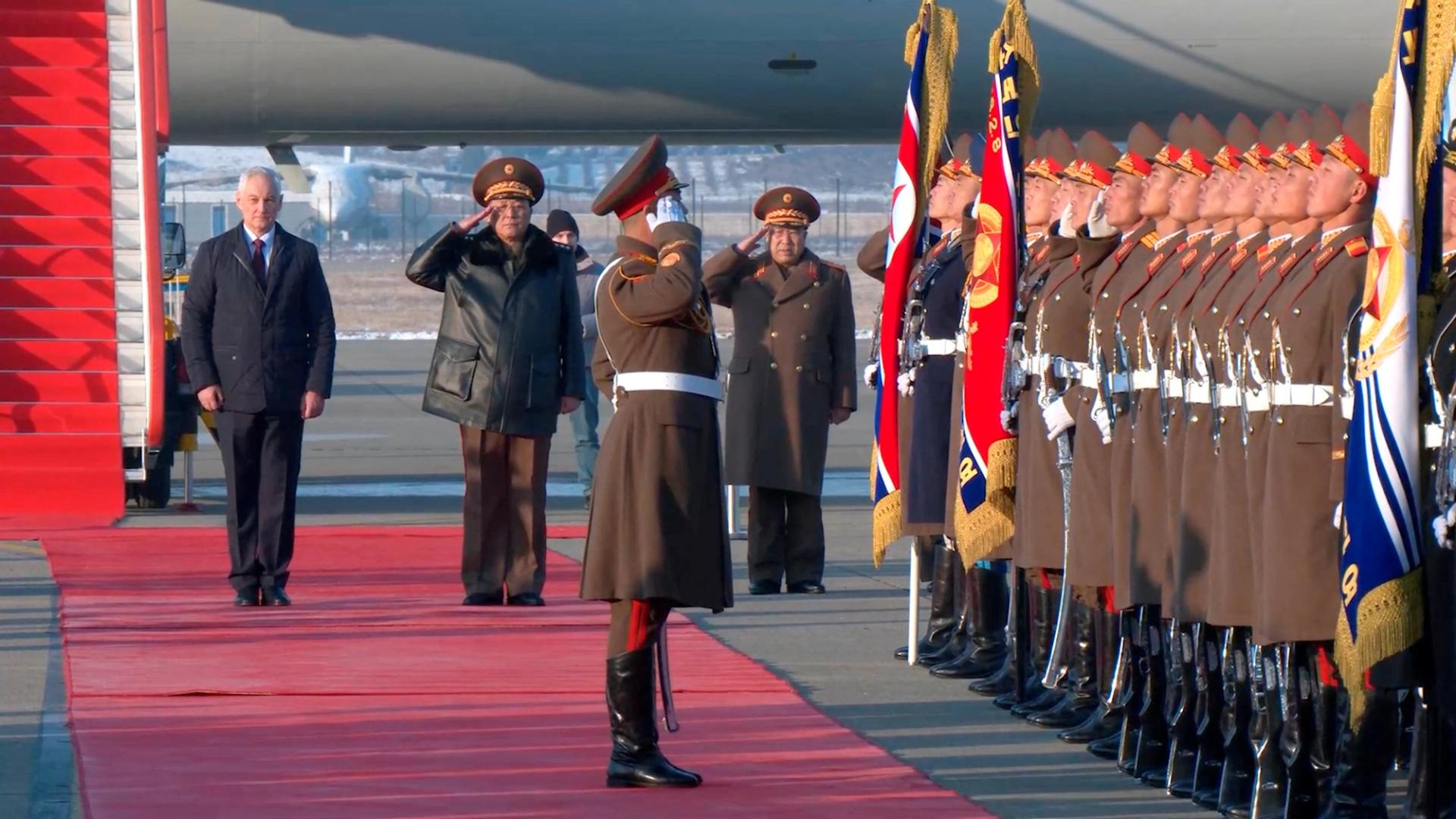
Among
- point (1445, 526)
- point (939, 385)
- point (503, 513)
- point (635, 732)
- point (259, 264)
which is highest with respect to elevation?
point (259, 264)

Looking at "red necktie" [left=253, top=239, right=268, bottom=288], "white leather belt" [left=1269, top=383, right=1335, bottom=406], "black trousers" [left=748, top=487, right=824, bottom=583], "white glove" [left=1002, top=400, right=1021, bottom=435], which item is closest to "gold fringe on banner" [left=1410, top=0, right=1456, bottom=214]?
"white leather belt" [left=1269, top=383, right=1335, bottom=406]

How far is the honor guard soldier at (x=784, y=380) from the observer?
9.85 meters

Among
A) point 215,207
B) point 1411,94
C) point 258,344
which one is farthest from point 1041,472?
point 215,207

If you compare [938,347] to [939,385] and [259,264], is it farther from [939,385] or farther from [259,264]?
[259,264]

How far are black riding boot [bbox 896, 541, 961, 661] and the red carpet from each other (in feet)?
2.17

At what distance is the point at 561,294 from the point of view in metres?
9.41

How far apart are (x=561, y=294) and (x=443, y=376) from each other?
0.57 m

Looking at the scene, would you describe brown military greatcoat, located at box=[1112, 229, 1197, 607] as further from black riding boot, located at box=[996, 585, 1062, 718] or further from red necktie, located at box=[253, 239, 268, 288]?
red necktie, located at box=[253, 239, 268, 288]

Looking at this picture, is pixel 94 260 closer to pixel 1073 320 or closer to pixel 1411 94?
pixel 1073 320

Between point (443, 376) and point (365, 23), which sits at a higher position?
point (365, 23)

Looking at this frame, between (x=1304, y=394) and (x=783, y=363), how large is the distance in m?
4.81

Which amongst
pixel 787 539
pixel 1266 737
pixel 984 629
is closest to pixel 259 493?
pixel 787 539

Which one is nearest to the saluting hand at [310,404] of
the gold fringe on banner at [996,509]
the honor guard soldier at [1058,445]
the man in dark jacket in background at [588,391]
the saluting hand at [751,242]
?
the saluting hand at [751,242]

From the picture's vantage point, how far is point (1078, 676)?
22.2 feet
